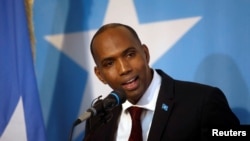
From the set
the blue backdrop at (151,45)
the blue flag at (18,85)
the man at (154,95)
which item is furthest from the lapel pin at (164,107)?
the blue flag at (18,85)

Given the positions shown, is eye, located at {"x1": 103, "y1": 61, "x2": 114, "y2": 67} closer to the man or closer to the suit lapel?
the man

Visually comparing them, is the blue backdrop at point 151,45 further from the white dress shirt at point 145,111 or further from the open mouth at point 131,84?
the open mouth at point 131,84

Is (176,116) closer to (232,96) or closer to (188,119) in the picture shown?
(188,119)

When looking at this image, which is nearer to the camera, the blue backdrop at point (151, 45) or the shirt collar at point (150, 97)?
the shirt collar at point (150, 97)

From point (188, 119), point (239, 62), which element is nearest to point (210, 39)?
point (239, 62)

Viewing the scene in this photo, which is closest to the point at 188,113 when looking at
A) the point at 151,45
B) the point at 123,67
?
the point at 123,67

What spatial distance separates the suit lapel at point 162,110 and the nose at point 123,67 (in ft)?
0.66

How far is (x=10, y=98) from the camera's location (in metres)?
1.76

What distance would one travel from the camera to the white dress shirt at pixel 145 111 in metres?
1.44

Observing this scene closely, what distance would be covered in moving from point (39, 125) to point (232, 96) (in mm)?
986

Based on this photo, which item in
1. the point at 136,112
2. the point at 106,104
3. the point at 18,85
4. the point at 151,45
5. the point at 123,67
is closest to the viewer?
the point at 106,104

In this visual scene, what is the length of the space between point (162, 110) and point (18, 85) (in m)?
0.78

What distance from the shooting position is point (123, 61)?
1.35 metres

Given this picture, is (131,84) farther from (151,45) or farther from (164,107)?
(151,45)
